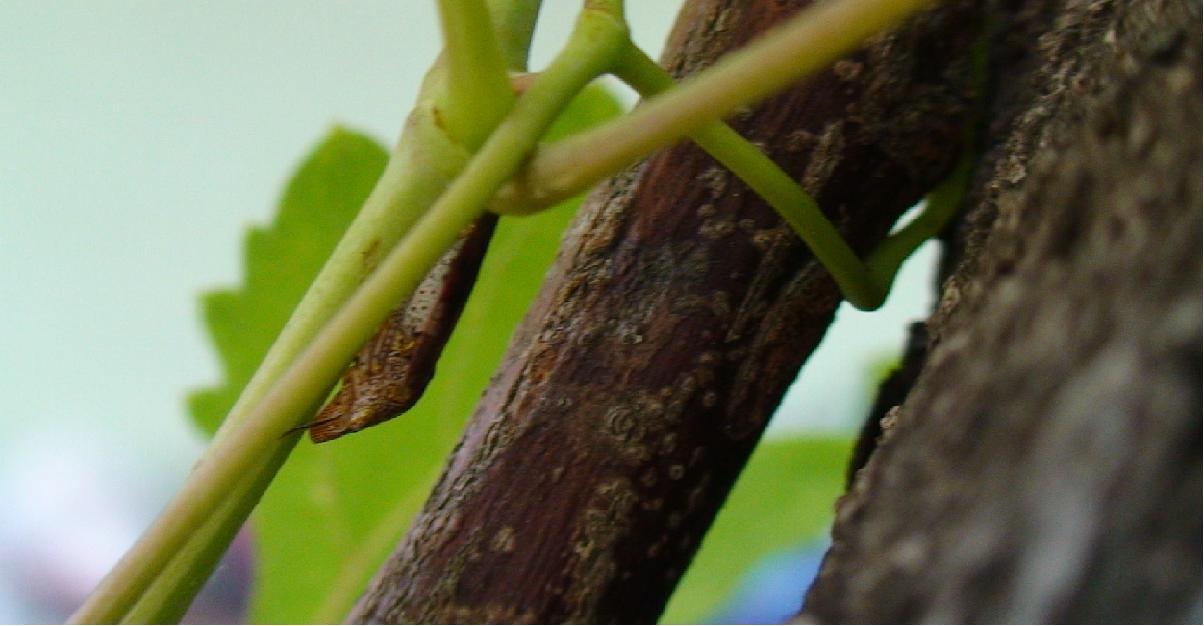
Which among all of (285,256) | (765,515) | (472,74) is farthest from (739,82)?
(765,515)

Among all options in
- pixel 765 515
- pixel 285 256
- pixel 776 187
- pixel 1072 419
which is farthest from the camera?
pixel 765 515

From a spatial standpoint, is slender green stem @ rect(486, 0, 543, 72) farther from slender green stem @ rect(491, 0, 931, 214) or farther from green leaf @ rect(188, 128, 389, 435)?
green leaf @ rect(188, 128, 389, 435)

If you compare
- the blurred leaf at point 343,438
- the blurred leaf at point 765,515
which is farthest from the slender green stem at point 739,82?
the blurred leaf at point 765,515

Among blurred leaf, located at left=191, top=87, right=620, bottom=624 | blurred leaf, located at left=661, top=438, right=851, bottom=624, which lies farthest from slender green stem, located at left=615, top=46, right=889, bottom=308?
blurred leaf, located at left=661, top=438, right=851, bottom=624

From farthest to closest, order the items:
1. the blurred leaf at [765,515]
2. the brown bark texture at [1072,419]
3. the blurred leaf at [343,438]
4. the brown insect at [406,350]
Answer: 1. the blurred leaf at [765,515]
2. the blurred leaf at [343,438]
3. the brown insect at [406,350]
4. the brown bark texture at [1072,419]

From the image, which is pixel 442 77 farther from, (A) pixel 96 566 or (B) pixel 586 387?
(A) pixel 96 566

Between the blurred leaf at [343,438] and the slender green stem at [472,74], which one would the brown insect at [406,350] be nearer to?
the slender green stem at [472,74]

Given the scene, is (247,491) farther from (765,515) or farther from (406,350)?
(765,515)
